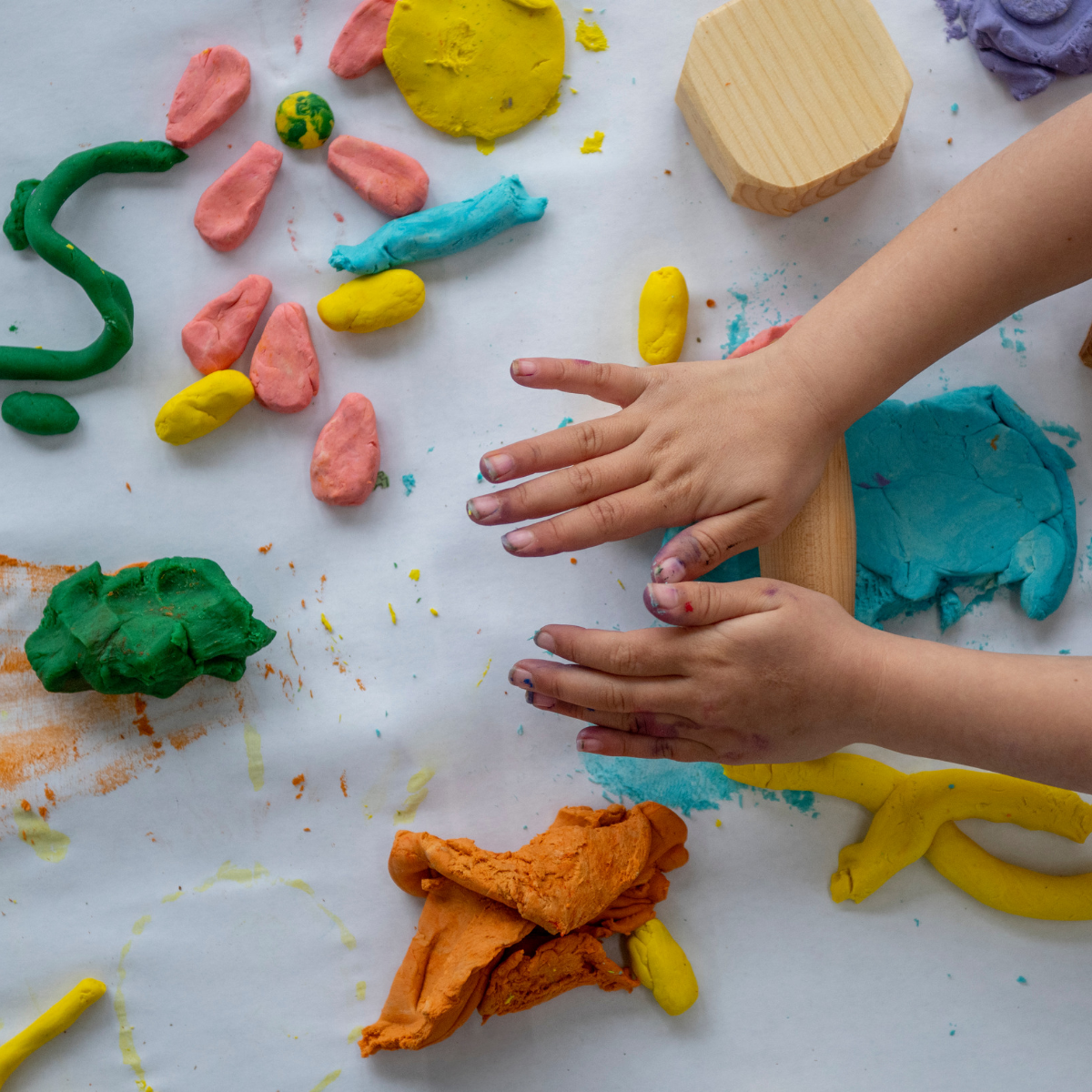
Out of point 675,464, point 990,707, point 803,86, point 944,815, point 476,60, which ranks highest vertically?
point 476,60

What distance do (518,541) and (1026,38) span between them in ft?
2.16

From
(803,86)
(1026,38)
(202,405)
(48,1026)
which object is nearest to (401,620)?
(202,405)

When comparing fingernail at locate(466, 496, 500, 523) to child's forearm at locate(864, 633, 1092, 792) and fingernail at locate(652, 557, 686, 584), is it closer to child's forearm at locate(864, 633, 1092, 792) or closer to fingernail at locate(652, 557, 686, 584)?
fingernail at locate(652, 557, 686, 584)

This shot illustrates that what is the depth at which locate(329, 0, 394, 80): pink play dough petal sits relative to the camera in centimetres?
80

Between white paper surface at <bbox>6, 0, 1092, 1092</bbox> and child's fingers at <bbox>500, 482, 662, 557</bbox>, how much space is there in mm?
122

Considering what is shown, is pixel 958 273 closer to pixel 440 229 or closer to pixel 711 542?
pixel 711 542

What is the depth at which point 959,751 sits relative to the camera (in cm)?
69

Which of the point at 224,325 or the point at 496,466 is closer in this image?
the point at 496,466

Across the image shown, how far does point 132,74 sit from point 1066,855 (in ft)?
3.66

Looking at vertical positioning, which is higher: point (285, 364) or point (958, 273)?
point (285, 364)

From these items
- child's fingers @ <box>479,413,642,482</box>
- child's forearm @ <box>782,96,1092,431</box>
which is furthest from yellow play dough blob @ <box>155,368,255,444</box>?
child's forearm @ <box>782,96,1092,431</box>

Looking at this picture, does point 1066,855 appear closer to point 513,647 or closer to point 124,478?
point 513,647

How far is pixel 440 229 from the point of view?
0.79 meters

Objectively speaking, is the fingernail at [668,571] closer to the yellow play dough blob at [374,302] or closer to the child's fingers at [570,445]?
the child's fingers at [570,445]
